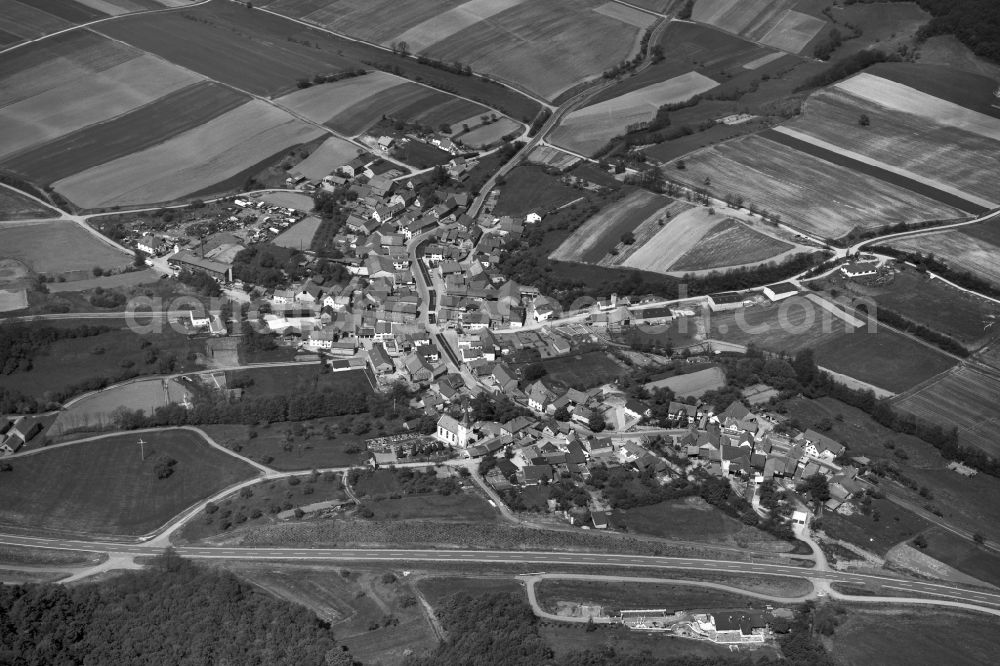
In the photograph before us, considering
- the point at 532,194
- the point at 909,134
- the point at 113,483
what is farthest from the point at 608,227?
the point at 113,483

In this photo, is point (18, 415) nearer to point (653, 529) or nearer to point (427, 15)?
point (653, 529)

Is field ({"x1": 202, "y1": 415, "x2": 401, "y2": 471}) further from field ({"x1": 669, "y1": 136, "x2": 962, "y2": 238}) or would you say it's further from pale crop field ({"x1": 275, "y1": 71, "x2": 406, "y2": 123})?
pale crop field ({"x1": 275, "y1": 71, "x2": 406, "y2": 123})

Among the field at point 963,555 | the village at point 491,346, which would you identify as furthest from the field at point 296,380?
the field at point 963,555

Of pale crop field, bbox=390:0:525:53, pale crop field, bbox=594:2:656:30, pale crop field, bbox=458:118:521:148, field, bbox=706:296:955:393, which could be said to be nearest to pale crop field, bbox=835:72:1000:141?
pale crop field, bbox=594:2:656:30

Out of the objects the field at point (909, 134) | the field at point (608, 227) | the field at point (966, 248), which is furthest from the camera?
the field at point (909, 134)

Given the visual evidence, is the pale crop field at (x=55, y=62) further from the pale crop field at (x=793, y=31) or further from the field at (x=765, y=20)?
the pale crop field at (x=793, y=31)

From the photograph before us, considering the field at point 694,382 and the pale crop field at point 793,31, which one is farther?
the pale crop field at point 793,31

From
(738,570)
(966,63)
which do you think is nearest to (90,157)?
(738,570)
